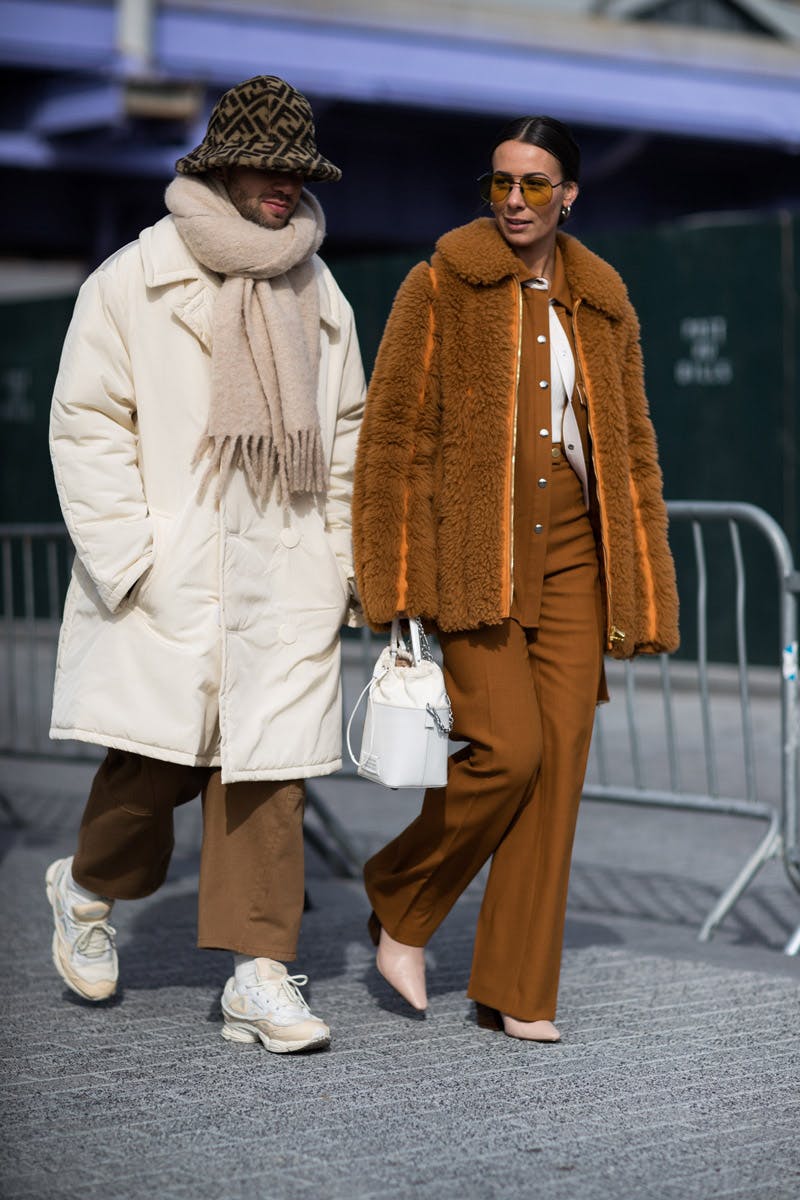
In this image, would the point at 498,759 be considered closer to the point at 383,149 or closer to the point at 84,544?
the point at 84,544

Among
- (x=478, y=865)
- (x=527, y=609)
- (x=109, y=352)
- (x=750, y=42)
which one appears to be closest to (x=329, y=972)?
(x=478, y=865)

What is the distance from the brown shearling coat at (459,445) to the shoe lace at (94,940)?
1.15 metres

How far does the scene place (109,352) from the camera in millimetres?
4648

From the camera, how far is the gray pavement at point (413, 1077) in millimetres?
3684

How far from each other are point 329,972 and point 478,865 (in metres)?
0.87

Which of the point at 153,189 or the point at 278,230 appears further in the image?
the point at 153,189

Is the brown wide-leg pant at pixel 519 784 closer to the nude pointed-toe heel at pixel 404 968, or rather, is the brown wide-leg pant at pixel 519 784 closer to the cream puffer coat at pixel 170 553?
the nude pointed-toe heel at pixel 404 968

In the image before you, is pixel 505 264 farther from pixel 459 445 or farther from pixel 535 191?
pixel 459 445

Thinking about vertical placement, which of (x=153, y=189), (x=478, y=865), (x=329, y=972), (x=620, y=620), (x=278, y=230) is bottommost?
(x=329, y=972)

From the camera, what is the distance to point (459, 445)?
4602mm

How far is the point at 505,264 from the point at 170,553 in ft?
3.47

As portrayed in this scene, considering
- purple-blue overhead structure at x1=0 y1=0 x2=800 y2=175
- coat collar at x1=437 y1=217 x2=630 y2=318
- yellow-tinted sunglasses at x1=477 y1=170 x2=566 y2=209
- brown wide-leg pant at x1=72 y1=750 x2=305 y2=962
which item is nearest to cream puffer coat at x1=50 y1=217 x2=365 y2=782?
brown wide-leg pant at x1=72 y1=750 x2=305 y2=962

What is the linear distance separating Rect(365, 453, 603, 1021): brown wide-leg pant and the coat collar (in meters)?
0.44

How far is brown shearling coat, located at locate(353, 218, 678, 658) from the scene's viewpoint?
4562 millimetres
